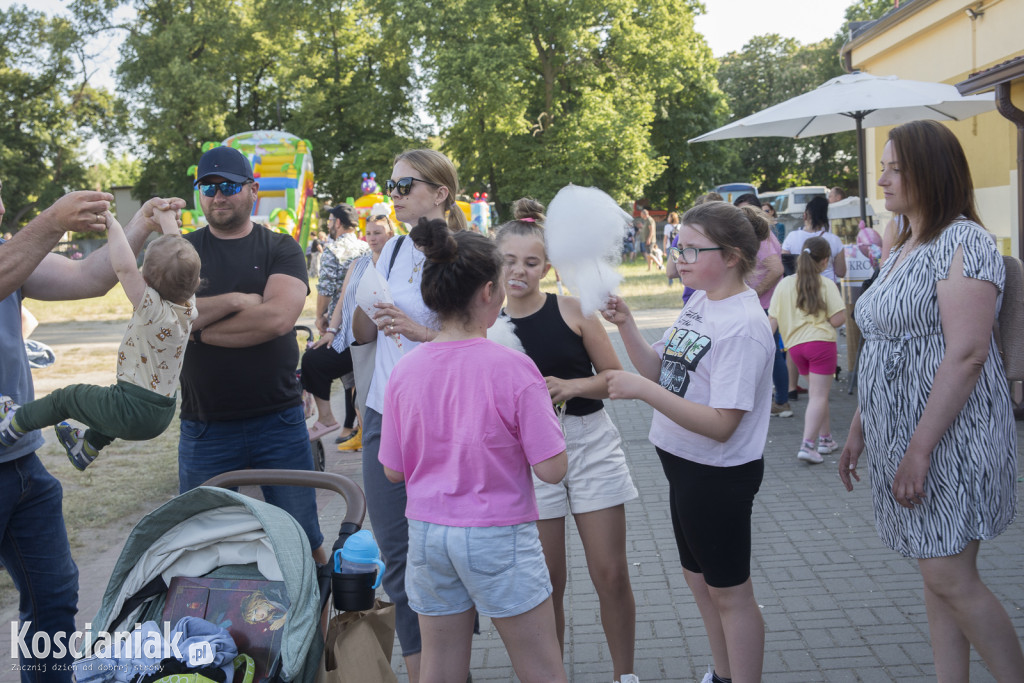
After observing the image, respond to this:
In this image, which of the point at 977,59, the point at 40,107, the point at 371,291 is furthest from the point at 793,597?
the point at 40,107

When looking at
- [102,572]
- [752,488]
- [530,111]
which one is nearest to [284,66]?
[530,111]

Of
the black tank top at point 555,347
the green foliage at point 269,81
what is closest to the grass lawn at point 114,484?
the black tank top at point 555,347

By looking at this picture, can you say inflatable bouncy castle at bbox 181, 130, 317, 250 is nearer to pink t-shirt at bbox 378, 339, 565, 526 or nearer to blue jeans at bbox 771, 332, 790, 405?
blue jeans at bbox 771, 332, 790, 405

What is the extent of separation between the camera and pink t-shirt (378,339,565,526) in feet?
7.57

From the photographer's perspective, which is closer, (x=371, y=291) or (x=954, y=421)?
(x=954, y=421)

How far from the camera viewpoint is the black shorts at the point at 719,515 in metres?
2.72

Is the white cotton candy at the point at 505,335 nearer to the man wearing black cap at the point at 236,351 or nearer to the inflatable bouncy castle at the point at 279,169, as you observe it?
the man wearing black cap at the point at 236,351

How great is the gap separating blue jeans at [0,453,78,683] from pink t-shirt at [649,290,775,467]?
2.19 meters

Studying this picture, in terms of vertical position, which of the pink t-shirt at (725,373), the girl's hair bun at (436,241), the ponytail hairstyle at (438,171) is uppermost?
the ponytail hairstyle at (438,171)

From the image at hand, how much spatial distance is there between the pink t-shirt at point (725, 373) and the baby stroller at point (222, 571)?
1.15 metres

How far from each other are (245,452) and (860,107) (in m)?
6.87

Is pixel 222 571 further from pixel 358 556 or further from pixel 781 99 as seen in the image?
pixel 781 99

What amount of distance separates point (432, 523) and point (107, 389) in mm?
1133

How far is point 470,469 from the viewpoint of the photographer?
2.31m
